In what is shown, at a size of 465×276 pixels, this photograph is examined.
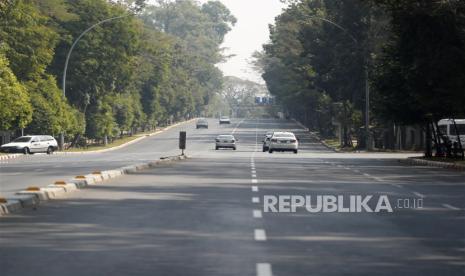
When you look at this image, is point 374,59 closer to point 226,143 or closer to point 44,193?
point 226,143

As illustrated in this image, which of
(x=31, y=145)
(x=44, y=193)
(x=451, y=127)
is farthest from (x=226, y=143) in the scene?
(x=44, y=193)

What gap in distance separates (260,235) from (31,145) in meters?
57.8

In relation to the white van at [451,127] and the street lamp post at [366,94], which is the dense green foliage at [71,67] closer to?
the street lamp post at [366,94]

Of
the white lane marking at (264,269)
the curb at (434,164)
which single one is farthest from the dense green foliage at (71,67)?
the white lane marking at (264,269)

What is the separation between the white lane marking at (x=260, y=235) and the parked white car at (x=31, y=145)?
55949 millimetres

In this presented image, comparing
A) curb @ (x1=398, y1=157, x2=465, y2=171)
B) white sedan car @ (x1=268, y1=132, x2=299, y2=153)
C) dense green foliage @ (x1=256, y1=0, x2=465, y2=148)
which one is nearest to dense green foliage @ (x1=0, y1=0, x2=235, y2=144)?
white sedan car @ (x1=268, y1=132, x2=299, y2=153)

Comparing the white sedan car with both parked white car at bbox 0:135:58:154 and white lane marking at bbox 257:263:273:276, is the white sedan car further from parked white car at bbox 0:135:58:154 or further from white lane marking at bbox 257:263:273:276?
white lane marking at bbox 257:263:273:276

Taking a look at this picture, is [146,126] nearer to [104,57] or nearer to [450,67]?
[104,57]

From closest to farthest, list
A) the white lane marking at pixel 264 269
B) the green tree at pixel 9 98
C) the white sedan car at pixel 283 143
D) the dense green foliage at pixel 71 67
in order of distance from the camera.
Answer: the white lane marking at pixel 264 269 → the green tree at pixel 9 98 → the white sedan car at pixel 283 143 → the dense green foliage at pixel 71 67

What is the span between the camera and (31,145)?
70.0 m

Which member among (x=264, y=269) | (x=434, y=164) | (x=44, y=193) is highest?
(x=44, y=193)

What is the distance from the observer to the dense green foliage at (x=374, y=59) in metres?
39.7

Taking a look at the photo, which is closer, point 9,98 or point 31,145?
point 9,98

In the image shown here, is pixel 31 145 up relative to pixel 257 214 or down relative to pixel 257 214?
up
